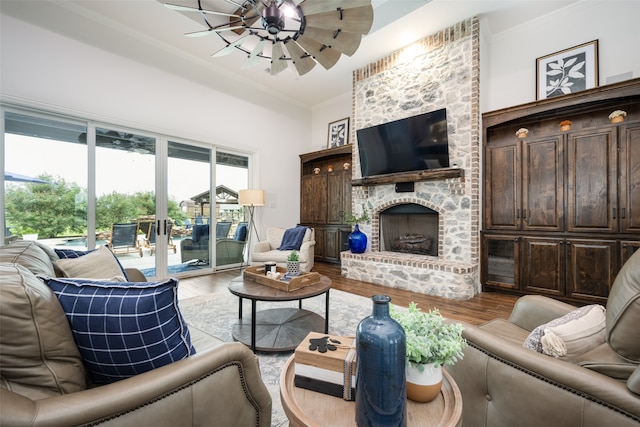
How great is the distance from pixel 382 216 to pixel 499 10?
3249 millimetres

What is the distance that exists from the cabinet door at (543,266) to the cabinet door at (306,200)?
13.1 feet

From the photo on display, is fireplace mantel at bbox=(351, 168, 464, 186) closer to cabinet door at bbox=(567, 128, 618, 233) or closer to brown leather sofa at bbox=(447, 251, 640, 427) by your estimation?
cabinet door at bbox=(567, 128, 618, 233)

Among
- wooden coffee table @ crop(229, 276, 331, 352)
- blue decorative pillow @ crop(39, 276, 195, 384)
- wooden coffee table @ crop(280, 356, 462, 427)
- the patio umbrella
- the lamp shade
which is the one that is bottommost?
wooden coffee table @ crop(229, 276, 331, 352)

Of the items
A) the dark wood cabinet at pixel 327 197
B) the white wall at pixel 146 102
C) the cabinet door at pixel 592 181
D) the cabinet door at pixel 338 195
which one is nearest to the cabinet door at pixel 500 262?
the cabinet door at pixel 592 181

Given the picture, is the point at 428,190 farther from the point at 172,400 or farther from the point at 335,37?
the point at 172,400

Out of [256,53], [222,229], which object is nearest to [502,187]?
[256,53]

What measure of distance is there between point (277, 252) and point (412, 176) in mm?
2594

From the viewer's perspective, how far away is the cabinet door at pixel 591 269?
2951 millimetres

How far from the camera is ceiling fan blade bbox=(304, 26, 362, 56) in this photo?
2004 mm

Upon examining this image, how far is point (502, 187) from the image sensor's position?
3.66 meters

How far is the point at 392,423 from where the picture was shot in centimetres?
67

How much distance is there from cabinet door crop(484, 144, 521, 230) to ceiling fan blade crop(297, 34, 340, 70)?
2775 mm


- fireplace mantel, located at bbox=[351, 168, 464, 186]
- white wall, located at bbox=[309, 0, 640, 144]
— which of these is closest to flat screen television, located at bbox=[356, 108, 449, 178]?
fireplace mantel, located at bbox=[351, 168, 464, 186]

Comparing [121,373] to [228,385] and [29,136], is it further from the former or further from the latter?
[29,136]
